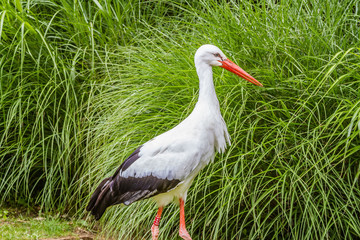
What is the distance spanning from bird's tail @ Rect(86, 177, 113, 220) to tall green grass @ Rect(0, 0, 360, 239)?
41 centimetres

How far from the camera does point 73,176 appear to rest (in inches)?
195

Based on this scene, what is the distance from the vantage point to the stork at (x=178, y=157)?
130 inches

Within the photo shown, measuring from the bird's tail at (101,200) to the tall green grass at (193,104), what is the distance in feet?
1.33

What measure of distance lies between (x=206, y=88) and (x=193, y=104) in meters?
0.61

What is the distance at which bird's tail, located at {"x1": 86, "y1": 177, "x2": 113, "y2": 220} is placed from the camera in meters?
3.44

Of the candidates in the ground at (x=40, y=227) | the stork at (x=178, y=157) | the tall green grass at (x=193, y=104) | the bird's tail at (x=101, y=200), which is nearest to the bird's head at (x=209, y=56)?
the stork at (x=178, y=157)

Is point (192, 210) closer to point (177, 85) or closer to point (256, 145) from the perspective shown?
point (256, 145)

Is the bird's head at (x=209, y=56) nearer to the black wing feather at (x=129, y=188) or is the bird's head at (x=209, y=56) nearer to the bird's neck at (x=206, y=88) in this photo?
the bird's neck at (x=206, y=88)

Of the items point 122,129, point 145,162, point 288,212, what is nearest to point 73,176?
point 122,129

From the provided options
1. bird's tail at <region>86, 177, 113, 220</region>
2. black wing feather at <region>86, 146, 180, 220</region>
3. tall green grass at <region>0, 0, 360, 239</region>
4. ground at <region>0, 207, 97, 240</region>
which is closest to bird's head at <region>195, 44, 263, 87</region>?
tall green grass at <region>0, 0, 360, 239</region>

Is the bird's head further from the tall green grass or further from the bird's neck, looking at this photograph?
the tall green grass

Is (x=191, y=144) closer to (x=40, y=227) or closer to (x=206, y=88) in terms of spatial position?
(x=206, y=88)

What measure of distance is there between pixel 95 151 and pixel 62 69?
2.95ft

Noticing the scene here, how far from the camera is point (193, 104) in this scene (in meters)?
3.98
